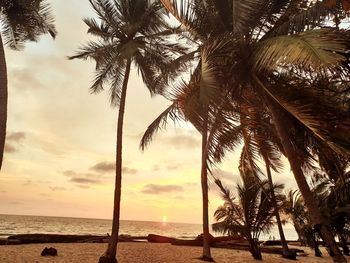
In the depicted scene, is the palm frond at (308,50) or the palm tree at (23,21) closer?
the palm frond at (308,50)

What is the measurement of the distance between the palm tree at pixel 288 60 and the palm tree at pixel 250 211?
5941mm

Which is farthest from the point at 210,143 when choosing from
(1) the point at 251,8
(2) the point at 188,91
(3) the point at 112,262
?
(3) the point at 112,262

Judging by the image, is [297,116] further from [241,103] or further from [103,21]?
[103,21]

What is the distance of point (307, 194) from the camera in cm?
751

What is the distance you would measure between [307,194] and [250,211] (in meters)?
7.00

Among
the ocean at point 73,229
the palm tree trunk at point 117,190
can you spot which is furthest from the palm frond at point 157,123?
the ocean at point 73,229

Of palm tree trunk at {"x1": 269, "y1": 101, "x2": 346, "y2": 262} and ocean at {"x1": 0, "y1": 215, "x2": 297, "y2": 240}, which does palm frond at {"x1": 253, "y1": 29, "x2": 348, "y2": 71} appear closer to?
palm tree trunk at {"x1": 269, "y1": 101, "x2": 346, "y2": 262}

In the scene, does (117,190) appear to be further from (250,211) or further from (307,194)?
(307,194)

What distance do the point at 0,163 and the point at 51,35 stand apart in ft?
22.2

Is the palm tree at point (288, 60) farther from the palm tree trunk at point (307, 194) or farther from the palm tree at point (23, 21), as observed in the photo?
the palm tree at point (23, 21)

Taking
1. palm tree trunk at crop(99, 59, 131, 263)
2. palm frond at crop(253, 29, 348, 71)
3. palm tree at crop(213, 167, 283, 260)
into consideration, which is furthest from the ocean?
palm frond at crop(253, 29, 348, 71)

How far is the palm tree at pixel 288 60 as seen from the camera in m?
6.20

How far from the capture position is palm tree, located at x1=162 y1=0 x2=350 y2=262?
6203 millimetres

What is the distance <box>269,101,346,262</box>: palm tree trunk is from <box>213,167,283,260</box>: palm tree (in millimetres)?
5965
